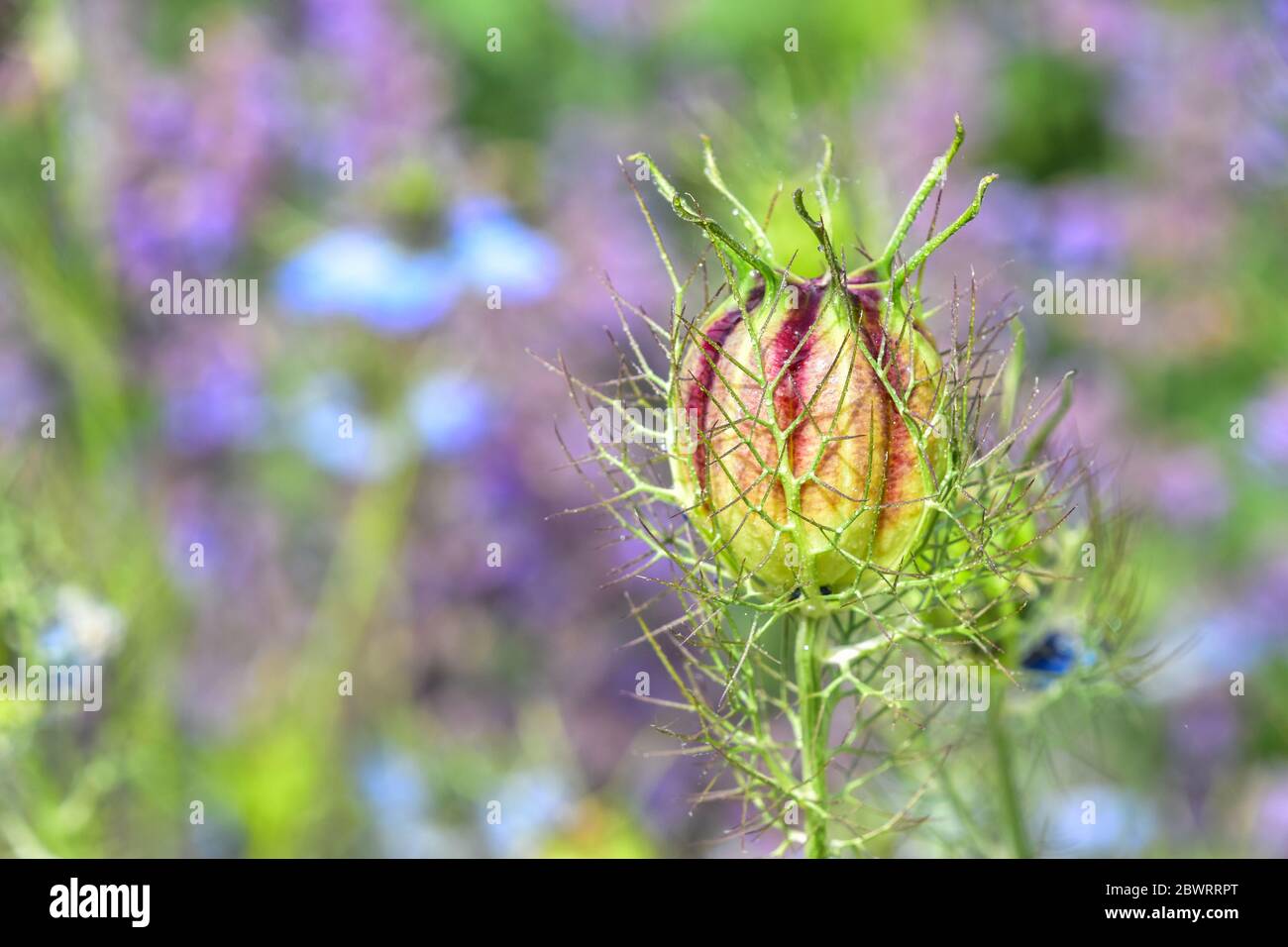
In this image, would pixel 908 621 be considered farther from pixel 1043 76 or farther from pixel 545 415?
pixel 1043 76

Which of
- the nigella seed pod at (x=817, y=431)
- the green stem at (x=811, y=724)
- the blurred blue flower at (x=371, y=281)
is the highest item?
the blurred blue flower at (x=371, y=281)

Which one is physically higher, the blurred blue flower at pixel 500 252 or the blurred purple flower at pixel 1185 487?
the blurred blue flower at pixel 500 252

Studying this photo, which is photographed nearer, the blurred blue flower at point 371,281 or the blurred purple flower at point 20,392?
the blurred blue flower at point 371,281

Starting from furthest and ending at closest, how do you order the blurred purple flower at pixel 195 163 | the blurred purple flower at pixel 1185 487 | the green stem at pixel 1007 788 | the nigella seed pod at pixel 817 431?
1. the blurred purple flower at pixel 1185 487
2. the blurred purple flower at pixel 195 163
3. the green stem at pixel 1007 788
4. the nigella seed pod at pixel 817 431

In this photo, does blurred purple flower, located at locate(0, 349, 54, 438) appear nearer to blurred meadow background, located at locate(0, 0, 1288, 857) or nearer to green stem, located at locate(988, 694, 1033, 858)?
blurred meadow background, located at locate(0, 0, 1288, 857)

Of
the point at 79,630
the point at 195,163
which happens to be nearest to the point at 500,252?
the point at 195,163

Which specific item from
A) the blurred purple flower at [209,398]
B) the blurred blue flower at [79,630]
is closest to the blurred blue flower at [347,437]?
the blurred purple flower at [209,398]

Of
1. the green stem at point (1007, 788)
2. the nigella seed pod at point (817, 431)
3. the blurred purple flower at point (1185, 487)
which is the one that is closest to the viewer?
the nigella seed pod at point (817, 431)

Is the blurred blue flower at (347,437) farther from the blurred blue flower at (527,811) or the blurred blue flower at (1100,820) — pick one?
the blurred blue flower at (1100,820)
